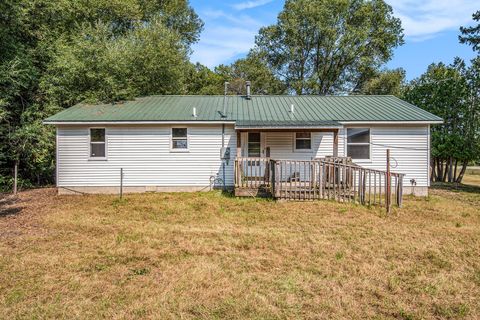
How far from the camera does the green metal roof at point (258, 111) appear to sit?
11406 millimetres

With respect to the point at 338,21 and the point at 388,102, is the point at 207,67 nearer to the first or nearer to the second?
the point at 338,21

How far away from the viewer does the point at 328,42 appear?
25.5 meters

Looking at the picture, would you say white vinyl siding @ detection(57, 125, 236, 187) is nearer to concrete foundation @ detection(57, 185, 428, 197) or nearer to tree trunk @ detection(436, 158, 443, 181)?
concrete foundation @ detection(57, 185, 428, 197)

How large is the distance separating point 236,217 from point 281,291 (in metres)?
4.00

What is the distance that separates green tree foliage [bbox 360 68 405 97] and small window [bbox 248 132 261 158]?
18.5 m

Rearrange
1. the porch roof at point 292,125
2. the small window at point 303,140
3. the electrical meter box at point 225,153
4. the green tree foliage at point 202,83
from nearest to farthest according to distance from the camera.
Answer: the porch roof at point 292,125 → the electrical meter box at point 225,153 → the small window at point 303,140 → the green tree foliage at point 202,83

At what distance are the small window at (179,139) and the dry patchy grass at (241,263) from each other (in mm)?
3720

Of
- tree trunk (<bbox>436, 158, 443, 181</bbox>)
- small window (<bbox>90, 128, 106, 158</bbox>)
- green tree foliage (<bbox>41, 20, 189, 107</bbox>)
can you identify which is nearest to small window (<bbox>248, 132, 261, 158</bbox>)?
small window (<bbox>90, 128, 106, 158</bbox>)

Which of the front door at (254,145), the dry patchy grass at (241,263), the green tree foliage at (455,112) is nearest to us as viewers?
the dry patchy grass at (241,263)

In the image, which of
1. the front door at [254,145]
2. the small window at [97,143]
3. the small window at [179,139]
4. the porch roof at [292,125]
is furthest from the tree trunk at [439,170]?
the small window at [97,143]

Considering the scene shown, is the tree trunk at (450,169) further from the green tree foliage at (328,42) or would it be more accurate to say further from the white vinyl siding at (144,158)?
the white vinyl siding at (144,158)

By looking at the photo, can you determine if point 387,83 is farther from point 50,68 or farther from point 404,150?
point 50,68

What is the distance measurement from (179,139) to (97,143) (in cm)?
334

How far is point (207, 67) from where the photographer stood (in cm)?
3066
